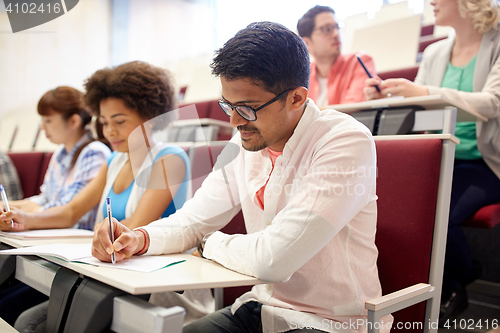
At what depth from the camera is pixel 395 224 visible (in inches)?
37.1

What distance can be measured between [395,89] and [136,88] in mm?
902

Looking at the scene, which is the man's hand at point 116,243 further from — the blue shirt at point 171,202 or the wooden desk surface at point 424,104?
the wooden desk surface at point 424,104

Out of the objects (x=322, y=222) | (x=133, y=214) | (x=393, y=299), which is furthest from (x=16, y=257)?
(x=393, y=299)

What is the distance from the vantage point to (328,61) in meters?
1.92

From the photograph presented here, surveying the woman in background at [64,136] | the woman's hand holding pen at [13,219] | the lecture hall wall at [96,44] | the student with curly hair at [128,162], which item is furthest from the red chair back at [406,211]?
the lecture hall wall at [96,44]

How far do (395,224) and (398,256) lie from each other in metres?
0.08

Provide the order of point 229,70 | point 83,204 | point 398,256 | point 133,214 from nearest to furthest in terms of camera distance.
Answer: point 229,70 < point 398,256 < point 133,214 < point 83,204

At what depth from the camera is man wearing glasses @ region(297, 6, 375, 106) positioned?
182 cm

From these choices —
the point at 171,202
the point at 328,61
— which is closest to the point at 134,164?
the point at 171,202

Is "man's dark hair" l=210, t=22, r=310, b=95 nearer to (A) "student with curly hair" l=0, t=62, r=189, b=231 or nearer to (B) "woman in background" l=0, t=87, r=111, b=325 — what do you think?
(A) "student with curly hair" l=0, t=62, r=189, b=231

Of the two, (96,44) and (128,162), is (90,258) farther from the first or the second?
(96,44)

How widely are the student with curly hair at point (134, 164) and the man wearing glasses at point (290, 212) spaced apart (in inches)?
10.0

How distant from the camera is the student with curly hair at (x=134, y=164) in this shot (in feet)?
3.79

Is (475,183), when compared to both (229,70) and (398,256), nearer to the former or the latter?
(398,256)
